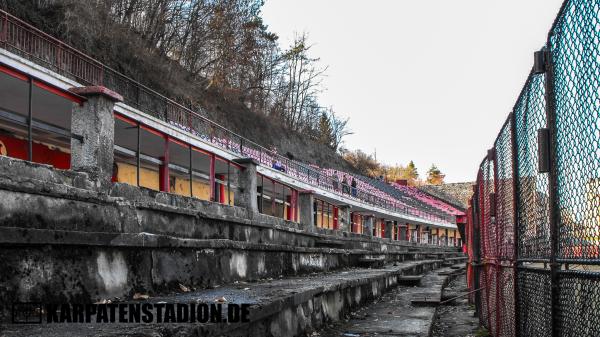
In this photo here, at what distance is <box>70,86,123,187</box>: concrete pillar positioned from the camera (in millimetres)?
6035

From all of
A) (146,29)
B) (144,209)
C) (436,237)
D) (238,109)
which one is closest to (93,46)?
(146,29)

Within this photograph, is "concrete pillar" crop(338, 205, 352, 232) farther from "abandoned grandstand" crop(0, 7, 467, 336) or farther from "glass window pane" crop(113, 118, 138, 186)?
"glass window pane" crop(113, 118, 138, 186)

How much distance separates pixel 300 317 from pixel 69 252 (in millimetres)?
2509

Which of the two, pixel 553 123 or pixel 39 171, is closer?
pixel 553 123

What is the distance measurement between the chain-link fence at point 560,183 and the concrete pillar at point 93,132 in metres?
4.16

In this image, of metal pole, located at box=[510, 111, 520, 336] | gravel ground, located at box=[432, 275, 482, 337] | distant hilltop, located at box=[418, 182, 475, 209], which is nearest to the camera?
metal pole, located at box=[510, 111, 520, 336]

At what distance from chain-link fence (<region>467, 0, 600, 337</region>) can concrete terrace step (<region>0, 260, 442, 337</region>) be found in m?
1.92

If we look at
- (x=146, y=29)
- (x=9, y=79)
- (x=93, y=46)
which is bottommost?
(x=9, y=79)

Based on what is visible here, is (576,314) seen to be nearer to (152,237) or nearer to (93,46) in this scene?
(152,237)

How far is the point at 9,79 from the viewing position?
10906 mm

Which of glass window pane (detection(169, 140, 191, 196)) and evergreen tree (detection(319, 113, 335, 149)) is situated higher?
evergreen tree (detection(319, 113, 335, 149))

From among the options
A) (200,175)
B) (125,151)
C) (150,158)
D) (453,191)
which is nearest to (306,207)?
(150,158)

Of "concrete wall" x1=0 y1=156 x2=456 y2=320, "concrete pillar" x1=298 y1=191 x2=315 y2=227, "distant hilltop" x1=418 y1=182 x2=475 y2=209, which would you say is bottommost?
"concrete wall" x1=0 y1=156 x2=456 y2=320

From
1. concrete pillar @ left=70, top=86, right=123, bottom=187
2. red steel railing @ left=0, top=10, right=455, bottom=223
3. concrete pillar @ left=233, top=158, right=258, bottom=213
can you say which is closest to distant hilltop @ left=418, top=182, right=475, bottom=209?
red steel railing @ left=0, top=10, right=455, bottom=223
